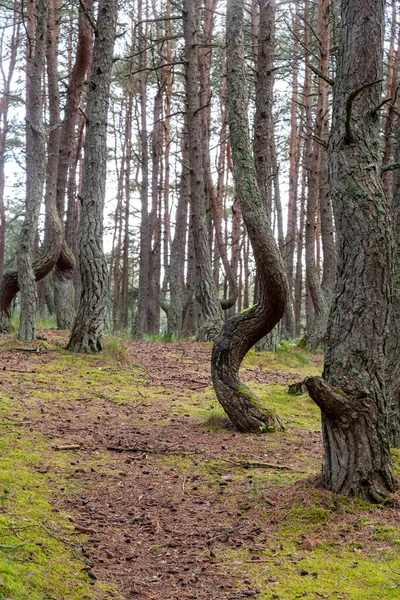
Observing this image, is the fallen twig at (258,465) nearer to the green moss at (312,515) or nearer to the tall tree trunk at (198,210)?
the green moss at (312,515)

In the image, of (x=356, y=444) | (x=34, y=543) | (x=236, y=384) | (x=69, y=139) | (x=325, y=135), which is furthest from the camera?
(x=325, y=135)

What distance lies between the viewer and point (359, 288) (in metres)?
4.40

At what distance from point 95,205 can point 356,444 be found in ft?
23.1

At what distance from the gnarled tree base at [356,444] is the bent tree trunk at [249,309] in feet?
7.03

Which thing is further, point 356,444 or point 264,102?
point 264,102

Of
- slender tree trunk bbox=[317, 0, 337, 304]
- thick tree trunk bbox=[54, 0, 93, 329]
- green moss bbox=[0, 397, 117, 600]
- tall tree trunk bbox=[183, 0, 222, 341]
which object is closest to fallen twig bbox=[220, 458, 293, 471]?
green moss bbox=[0, 397, 117, 600]

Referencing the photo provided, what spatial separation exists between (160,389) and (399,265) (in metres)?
4.01

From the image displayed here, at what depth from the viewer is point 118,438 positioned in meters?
6.18

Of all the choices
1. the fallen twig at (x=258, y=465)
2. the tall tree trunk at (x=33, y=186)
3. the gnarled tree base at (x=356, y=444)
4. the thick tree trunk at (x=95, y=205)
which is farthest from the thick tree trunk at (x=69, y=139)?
the gnarled tree base at (x=356, y=444)

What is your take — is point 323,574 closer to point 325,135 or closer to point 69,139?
point 69,139

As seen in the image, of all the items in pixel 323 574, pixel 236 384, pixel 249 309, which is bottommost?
pixel 323 574

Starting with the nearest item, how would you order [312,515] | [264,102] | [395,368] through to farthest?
1. [312,515]
2. [395,368]
3. [264,102]

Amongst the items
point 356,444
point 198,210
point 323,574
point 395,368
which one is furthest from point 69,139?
point 323,574

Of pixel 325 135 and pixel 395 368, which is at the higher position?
pixel 325 135
